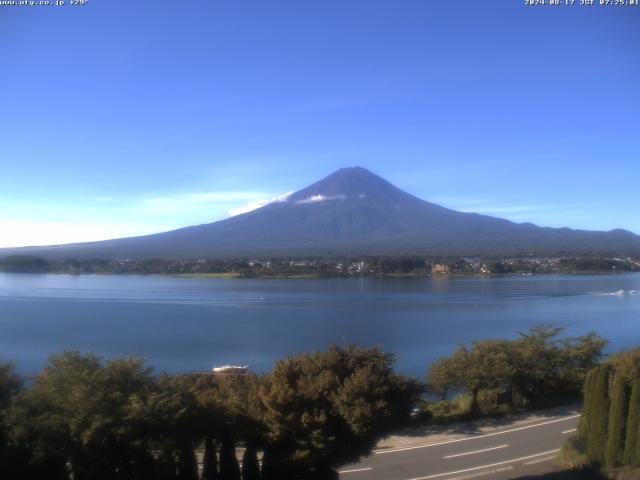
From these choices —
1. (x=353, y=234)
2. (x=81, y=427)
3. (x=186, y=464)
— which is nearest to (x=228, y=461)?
(x=186, y=464)

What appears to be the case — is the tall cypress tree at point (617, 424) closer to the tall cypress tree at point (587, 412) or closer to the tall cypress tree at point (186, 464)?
the tall cypress tree at point (587, 412)

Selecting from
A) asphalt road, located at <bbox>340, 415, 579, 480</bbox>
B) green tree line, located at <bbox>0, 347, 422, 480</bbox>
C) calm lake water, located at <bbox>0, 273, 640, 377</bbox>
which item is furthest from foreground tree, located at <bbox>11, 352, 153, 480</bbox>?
calm lake water, located at <bbox>0, 273, 640, 377</bbox>

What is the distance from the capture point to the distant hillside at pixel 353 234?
53.2 metres

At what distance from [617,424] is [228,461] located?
3.07m

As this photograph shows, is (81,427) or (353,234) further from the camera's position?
(353,234)

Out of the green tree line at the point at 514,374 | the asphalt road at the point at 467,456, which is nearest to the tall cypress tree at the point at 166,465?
the asphalt road at the point at 467,456

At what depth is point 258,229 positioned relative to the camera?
6184cm

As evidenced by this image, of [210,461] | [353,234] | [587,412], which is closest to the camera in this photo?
[210,461]

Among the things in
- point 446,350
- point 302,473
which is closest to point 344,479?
point 302,473

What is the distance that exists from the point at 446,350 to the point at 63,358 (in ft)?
33.5

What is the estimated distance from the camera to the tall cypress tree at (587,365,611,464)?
17.3 feet

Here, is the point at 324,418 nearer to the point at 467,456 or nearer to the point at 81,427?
the point at 81,427

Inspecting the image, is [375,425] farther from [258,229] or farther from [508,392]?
[258,229]

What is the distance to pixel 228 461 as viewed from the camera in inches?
181
